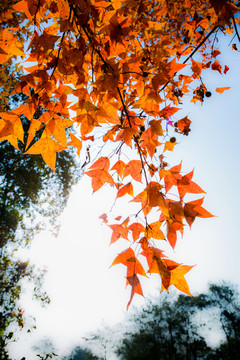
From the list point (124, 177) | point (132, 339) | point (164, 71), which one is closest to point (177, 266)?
point (124, 177)

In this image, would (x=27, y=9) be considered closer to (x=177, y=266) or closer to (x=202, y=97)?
(x=177, y=266)

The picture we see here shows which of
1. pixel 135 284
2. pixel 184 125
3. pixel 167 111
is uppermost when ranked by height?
pixel 184 125

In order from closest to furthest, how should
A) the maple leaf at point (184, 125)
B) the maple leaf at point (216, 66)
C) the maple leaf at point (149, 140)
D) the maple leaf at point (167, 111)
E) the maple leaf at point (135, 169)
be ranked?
the maple leaf at point (149, 140) → the maple leaf at point (135, 169) → the maple leaf at point (167, 111) → the maple leaf at point (184, 125) → the maple leaf at point (216, 66)

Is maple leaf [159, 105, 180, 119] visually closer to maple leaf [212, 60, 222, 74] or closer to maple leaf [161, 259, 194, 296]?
maple leaf [161, 259, 194, 296]

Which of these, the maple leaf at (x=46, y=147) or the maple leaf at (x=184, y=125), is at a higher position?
the maple leaf at (x=184, y=125)

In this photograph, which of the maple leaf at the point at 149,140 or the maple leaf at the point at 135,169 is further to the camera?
the maple leaf at the point at 135,169

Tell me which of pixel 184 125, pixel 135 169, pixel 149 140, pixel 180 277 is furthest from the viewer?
pixel 184 125

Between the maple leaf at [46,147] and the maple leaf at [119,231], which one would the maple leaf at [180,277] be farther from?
the maple leaf at [46,147]

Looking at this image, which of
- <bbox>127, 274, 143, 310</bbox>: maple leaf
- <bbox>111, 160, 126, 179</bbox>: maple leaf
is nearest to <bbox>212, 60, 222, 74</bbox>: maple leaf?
<bbox>111, 160, 126, 179</bbox>: maple leaf

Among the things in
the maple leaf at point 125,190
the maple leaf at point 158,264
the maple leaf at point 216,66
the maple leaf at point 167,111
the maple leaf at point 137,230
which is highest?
the maple leaf at point 216,66

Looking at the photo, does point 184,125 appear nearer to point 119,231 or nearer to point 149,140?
point 149,140

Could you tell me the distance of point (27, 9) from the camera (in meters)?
1.16

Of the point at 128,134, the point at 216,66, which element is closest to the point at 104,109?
the point at 128,134

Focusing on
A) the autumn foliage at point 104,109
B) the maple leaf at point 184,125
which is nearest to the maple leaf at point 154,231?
the autumn foliage at point 104,109
